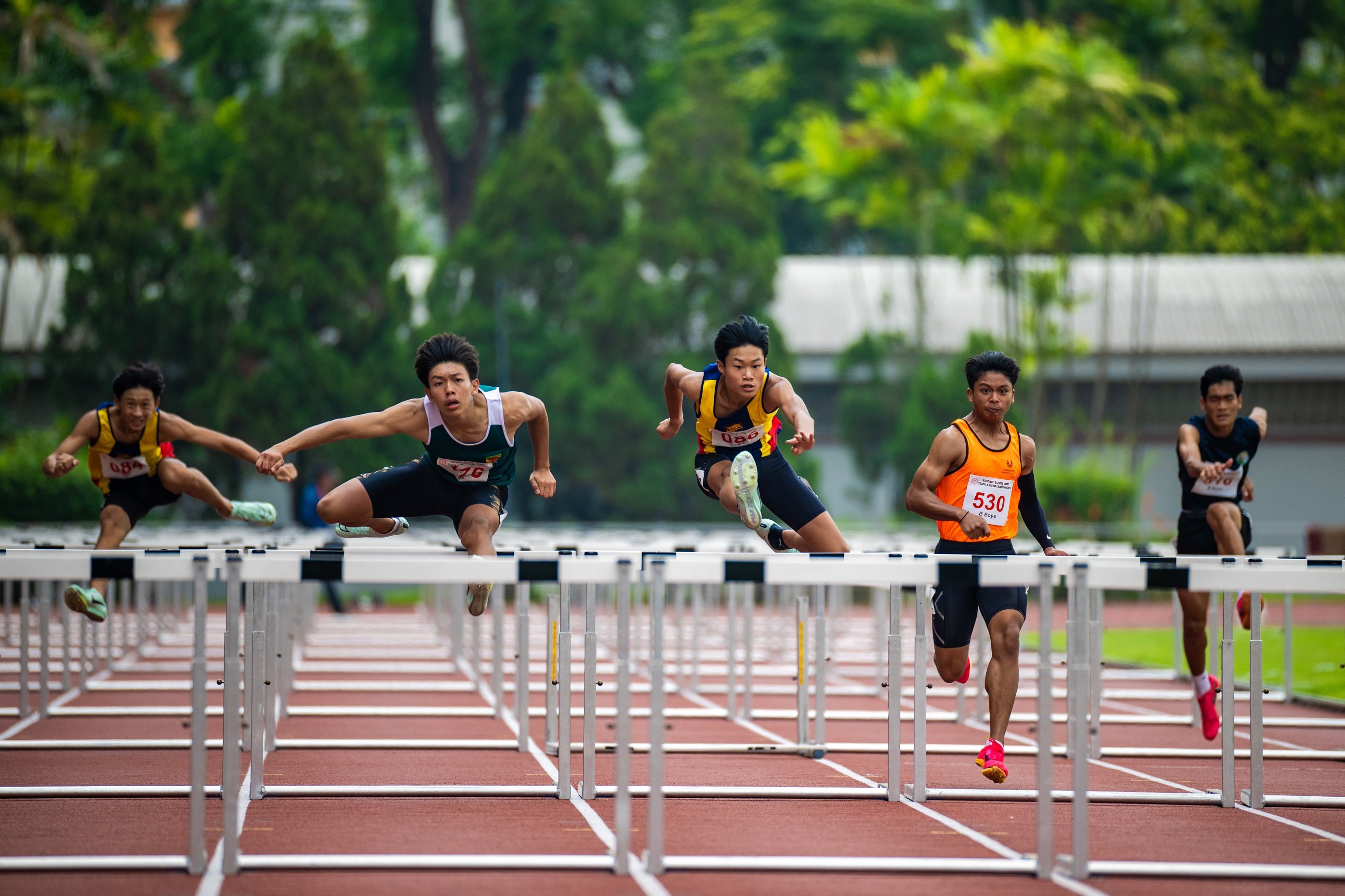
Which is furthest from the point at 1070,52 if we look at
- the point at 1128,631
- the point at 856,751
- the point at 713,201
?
the point at 856,751

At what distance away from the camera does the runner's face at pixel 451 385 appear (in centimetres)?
718

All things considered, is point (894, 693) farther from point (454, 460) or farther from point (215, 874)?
point (215, 874)

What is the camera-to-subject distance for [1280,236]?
38156mm

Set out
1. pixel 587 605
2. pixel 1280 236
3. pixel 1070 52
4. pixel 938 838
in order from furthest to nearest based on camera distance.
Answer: pixel 1280 236 < pixel 1070 52 < pixel 587 605 < pixel 938 838

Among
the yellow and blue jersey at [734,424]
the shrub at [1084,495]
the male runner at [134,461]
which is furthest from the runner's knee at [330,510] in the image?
the shrub at [1084,495]

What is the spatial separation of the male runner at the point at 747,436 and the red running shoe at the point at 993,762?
1.37 meters

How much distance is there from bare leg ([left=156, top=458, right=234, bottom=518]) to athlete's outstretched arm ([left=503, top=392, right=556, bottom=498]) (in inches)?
83.6

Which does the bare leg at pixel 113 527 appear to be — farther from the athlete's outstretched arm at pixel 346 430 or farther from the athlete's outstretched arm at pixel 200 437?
the athlete's outstretched arm at pixel 346 430

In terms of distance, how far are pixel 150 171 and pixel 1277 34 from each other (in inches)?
1276

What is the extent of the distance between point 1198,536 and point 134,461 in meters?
6.53

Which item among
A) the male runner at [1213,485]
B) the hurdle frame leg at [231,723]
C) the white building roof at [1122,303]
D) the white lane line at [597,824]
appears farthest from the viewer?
the white building roof at [1122,303]

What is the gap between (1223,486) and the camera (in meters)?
9.05

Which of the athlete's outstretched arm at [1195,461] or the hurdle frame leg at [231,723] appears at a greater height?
the athlete's outstretched arm at [1195,461]

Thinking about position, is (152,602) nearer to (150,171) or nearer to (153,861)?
(150,171)
